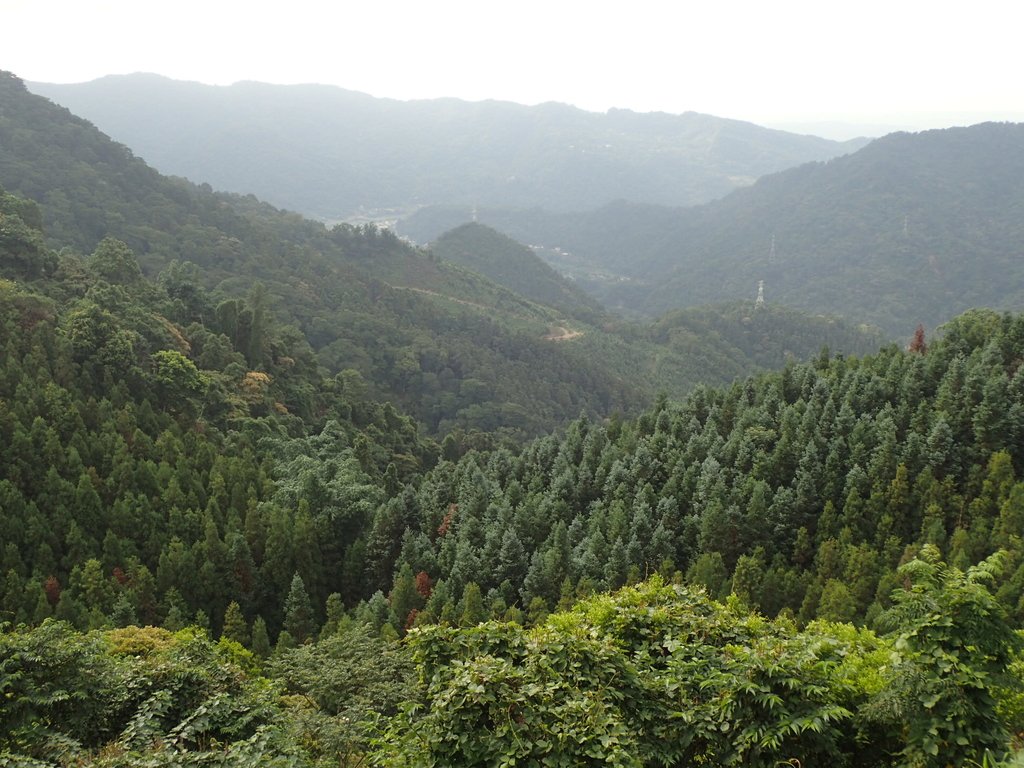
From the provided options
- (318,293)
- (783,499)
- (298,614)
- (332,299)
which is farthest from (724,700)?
(318,293)

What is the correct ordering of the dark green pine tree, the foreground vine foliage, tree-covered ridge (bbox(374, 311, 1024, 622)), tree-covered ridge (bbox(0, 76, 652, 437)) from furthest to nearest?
tree-covered ridge (bbox(0, 76, 652, 437)), the dark green pine tree, tree-covered ridge (bbox(374, 311, 1024, 622)), the foreground vine foliage

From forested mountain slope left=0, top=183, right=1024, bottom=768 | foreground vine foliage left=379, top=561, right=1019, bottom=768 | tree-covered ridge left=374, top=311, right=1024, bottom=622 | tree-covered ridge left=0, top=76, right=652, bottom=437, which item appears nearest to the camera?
foreground vine foliage left=379, top=561, right=1019, bottom=768

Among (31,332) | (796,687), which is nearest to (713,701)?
(796,687)

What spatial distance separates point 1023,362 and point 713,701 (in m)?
28.2

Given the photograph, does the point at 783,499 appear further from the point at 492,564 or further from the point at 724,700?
the point at 724,700

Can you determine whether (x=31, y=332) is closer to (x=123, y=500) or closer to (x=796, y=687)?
(x=123, y=500)

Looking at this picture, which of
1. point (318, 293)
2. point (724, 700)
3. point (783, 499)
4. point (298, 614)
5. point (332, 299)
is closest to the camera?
point (724, 700)

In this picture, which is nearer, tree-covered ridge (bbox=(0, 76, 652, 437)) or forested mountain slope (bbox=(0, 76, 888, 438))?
tree-covered ridge (bbox=(0, 76, 652, 437))

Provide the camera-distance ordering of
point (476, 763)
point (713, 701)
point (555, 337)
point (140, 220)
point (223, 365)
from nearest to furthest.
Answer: point (476, 763) < point (713, 701) < point (223, 365) < point (140, 220) < point (555, 337)

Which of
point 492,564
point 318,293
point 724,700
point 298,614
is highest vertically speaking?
point 724,700

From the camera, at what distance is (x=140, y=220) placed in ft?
338

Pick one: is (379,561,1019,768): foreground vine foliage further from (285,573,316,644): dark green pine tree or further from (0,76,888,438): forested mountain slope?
(0,76,888,438): forested mountain slope

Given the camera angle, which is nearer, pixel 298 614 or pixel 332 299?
pixel 298 614

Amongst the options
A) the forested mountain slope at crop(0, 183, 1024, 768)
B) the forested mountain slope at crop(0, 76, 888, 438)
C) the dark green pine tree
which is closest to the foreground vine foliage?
the forested mountain slope at crop(0, 183, 1024, 768)
